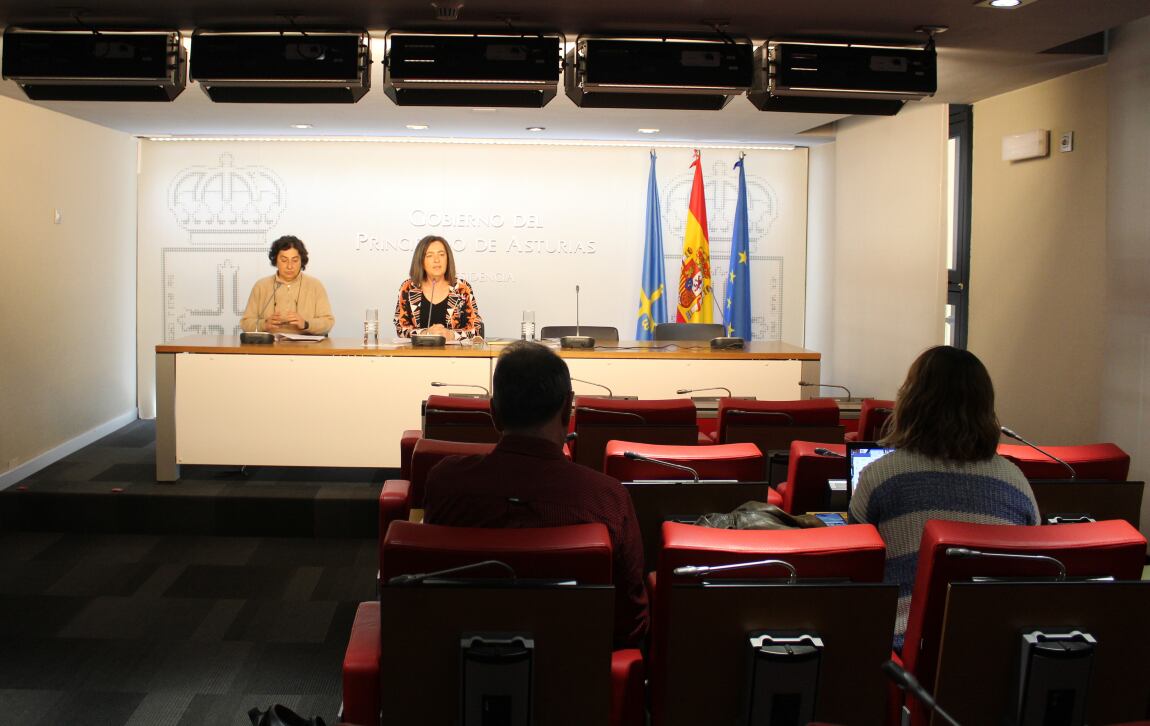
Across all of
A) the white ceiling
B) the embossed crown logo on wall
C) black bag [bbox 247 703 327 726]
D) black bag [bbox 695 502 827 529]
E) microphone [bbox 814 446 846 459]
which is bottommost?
black bag [bbox 247 703 327 726]

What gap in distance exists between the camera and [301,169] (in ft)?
29.9

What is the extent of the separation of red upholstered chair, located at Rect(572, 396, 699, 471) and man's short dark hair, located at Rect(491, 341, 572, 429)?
1.44m

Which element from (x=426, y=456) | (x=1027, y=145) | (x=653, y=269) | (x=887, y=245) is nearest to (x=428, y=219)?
(x=653, y=269)

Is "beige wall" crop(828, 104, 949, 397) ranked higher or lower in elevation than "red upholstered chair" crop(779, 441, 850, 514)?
higher

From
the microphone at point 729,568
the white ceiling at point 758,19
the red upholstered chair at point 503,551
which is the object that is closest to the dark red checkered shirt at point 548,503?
the red upholstered chair at point 503,551

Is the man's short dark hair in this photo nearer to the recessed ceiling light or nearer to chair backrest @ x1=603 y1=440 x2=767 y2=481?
chair backrest @ x1=603 y1=440 x2=767 y2=481

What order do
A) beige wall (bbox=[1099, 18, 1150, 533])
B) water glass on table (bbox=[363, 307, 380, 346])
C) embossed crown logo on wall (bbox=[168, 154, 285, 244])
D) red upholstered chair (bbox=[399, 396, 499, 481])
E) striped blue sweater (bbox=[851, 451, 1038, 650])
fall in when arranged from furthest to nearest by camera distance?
embossed crown logo on wall (bbox=[168, 154, 285, 244]) → water glass on table (bbox=[363, 307, 380, 346]) → beige wall (bbox=[1099, 18, 1150, 533]) → red upholstered chair (bbox=[399, 396, 499, 481]) → striped blue sweater (bbox=[851, 451, 1038, 650])

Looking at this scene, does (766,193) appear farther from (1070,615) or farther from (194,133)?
(1070,615)

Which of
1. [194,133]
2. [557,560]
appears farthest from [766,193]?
[557,560]

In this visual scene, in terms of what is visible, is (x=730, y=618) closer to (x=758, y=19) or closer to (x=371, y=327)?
(x=758, y=19)

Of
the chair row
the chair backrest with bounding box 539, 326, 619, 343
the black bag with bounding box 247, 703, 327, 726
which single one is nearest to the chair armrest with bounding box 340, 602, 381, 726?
the chair row

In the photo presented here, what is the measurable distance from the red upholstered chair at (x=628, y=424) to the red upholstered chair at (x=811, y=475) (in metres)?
0.69

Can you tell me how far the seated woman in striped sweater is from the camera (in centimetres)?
253

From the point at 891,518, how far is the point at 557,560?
1.00 metres
